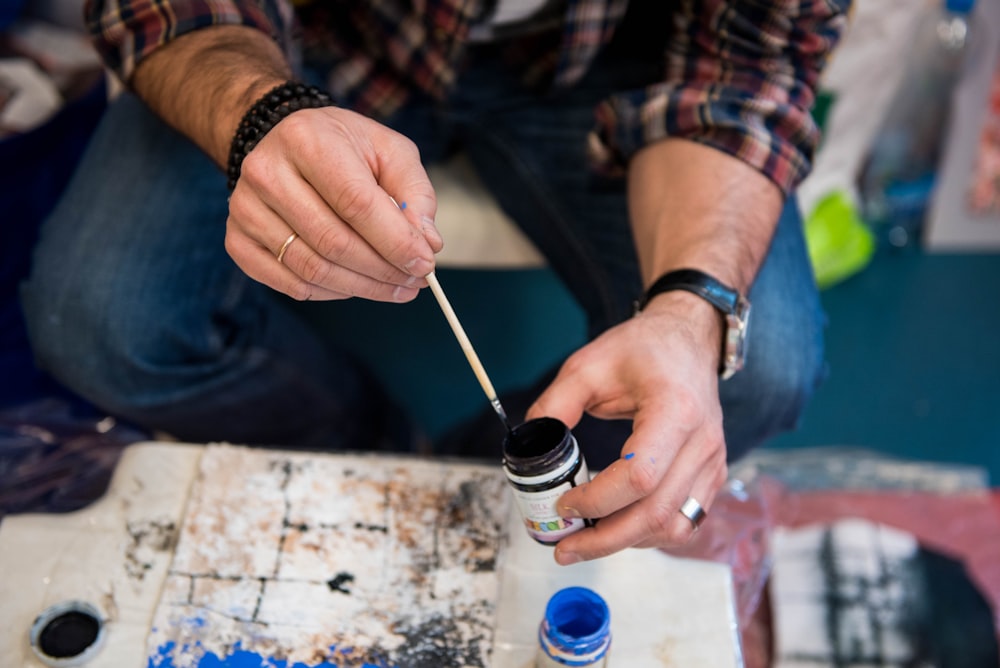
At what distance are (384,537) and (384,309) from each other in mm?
858

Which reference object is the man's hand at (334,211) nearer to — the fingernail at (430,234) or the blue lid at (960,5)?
the fingernail at (430,234)

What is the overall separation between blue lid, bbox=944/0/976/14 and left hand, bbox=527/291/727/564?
1027mm

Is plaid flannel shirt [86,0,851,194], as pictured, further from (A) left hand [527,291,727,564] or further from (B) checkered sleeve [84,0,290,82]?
(A) left hand [527,291,727,564]

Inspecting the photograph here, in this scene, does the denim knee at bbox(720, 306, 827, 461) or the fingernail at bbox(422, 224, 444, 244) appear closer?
the fingernail at bbox(422, 224, 444, 244)

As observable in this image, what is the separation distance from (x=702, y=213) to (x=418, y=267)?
416 mm

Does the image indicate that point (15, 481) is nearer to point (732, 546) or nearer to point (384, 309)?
point (384, 309)

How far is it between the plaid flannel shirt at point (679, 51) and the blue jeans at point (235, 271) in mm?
91

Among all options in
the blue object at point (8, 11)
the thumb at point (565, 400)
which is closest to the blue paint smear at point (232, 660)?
the thumb at point (565, 400)

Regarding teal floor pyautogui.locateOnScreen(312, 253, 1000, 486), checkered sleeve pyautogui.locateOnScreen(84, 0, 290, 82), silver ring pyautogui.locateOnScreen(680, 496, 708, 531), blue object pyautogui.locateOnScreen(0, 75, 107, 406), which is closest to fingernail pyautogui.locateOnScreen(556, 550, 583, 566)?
silver ring pyautogui.locateOnScreen(680, 496, 708, 531)

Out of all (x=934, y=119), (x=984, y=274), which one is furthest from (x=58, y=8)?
(x=984, y=274)

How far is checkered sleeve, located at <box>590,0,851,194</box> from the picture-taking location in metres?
1.02

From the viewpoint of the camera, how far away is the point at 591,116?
123 cm

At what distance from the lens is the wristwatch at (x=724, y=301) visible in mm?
918

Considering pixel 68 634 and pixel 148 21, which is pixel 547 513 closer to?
pixel 68 634
